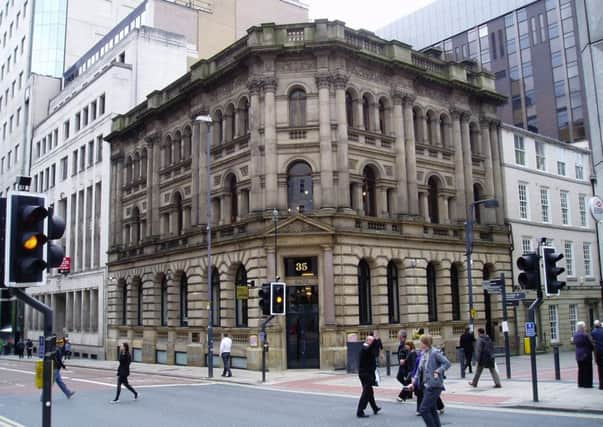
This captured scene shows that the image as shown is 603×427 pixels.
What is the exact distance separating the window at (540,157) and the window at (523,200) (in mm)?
2754

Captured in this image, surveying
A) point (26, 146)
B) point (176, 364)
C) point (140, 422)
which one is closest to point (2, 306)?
point (26, 146)

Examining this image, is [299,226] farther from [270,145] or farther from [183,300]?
[183,300]

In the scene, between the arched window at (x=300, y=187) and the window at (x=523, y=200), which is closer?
the arched window at (x=300, y=187)

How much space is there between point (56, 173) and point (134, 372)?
3260 centimetres

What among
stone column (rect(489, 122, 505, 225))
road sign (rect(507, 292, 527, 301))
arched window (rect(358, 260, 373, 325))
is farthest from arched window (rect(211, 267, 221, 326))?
stone column (rect(489, 122, 505, 225))

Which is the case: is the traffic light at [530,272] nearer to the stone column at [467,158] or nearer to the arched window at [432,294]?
the arched window at [432,294]

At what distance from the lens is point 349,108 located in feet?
109

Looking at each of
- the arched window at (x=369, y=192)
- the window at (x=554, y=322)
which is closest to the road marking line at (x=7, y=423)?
the arched window at (x=369, y=192)

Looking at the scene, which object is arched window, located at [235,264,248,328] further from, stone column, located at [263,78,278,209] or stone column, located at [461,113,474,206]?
stone column, located at [461,113,474,206]

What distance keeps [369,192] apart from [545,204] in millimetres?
17115

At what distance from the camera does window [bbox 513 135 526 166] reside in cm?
4244

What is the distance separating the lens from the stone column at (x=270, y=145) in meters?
31.4

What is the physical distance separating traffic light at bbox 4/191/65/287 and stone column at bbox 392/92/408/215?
2741 cm

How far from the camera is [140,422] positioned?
15109 millimetres
